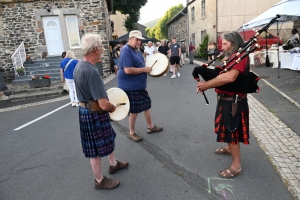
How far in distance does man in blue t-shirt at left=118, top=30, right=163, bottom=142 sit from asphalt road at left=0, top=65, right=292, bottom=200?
2.22 ft

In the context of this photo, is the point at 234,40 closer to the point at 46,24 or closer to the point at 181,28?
the point at 46,24

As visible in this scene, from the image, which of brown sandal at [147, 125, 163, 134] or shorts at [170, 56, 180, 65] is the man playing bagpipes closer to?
brown sandal at [147, 125, 163, 134]

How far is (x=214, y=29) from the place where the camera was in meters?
18.0

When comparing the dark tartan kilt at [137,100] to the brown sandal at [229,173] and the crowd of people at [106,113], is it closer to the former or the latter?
the crowd of people at [106,113]

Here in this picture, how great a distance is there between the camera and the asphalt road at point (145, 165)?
8.38ft

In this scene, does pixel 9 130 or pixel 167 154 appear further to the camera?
pixel 9 130

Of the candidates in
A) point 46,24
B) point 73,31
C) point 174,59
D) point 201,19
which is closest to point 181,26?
point 201,19

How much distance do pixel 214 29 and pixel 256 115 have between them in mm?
14944

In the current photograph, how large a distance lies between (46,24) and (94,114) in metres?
11.9

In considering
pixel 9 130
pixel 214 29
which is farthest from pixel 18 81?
pixel 214 29

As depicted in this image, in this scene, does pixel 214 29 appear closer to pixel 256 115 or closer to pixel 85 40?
pixel 256 115

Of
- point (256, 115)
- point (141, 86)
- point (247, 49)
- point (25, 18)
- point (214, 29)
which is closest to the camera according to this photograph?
point (247, 49)

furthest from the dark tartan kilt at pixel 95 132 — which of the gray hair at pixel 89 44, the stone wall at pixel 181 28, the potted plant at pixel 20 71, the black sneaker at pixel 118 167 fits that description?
the stone wall at pixel 181 28

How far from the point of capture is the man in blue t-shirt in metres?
3.41
